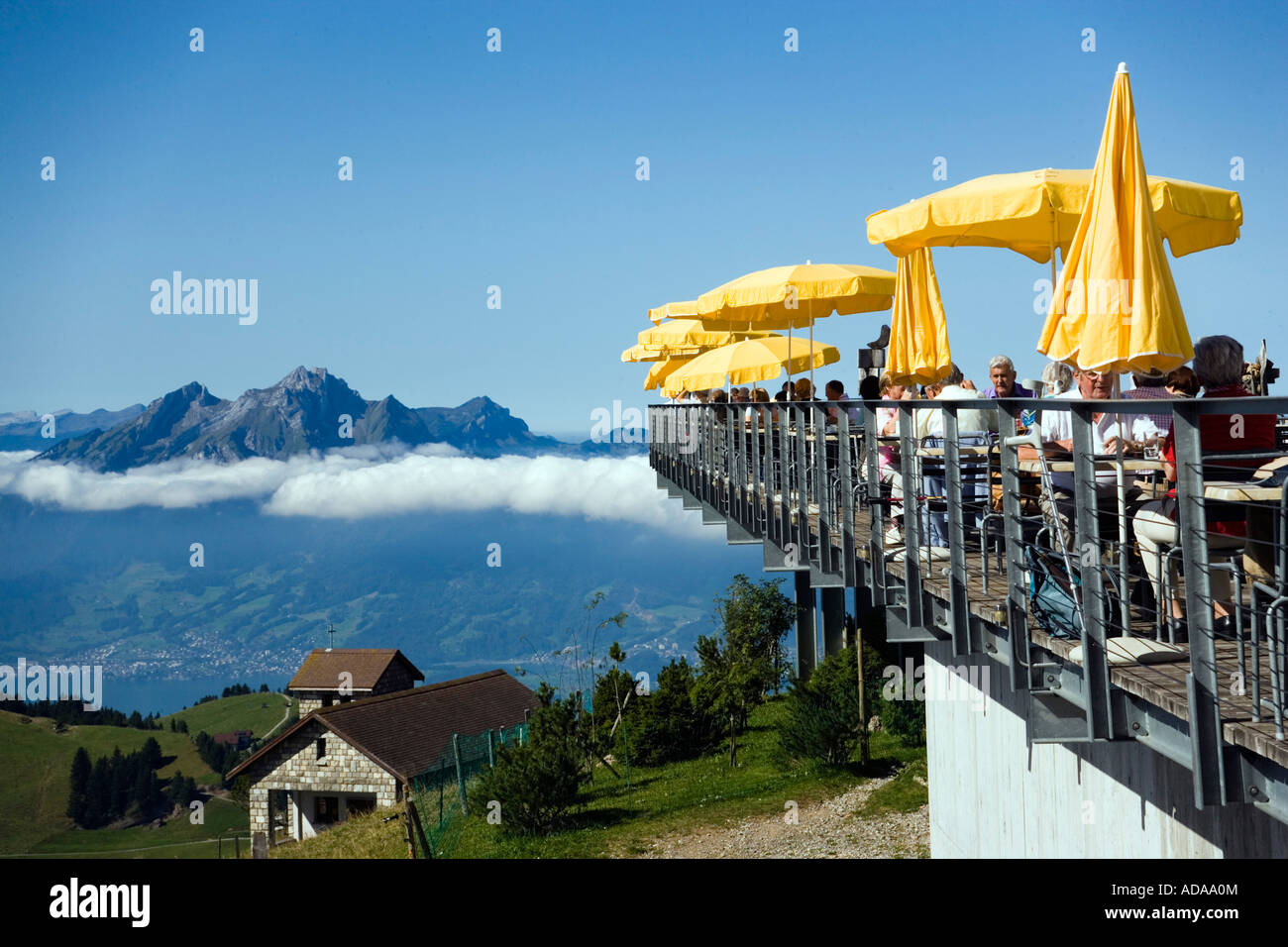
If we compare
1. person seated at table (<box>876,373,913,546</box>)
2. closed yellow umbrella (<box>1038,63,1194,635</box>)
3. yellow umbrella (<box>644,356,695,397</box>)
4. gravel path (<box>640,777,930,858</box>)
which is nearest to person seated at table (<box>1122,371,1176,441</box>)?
closed yellow umbrella (<box>1038,63,1194,635</box>)

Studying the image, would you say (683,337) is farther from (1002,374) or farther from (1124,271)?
(1124,271)

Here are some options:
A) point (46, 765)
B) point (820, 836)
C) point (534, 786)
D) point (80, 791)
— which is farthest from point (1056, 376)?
point (46, 765)

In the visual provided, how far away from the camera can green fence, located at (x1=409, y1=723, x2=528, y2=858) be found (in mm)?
23188

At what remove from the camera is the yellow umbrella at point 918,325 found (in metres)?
11.2

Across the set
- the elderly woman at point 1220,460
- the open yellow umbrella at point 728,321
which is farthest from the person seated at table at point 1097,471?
the open yellow umbrella at point 728,321

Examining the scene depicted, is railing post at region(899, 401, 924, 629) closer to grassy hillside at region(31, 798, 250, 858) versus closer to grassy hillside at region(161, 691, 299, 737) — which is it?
grassy hillside at region(31, 798, 250, 858)

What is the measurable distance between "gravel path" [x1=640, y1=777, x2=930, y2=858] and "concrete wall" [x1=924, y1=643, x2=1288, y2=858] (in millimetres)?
2600

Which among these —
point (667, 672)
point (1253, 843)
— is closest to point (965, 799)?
point (1253, 843)

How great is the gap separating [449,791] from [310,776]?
22.0 metres
